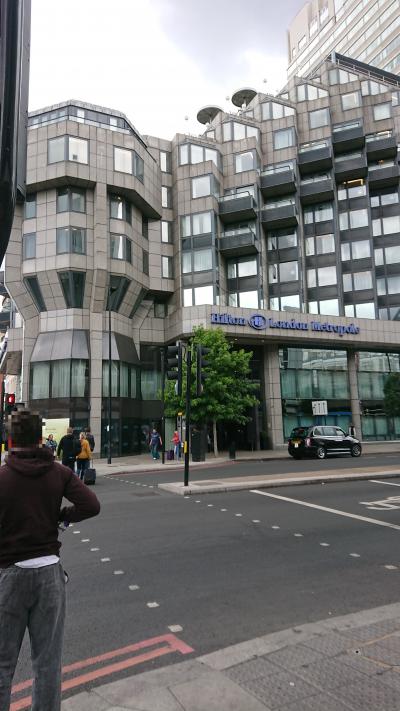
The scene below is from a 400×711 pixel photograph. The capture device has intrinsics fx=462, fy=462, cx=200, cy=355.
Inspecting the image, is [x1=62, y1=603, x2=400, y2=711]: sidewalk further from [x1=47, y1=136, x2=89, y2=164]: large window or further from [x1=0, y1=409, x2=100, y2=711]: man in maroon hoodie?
[x1=47, y1=136, x2=89, y2=164]: large window

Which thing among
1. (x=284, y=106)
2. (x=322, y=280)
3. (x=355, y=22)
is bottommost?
(x=322, y=280)

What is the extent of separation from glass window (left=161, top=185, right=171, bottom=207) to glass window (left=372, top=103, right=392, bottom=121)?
69.1 ft

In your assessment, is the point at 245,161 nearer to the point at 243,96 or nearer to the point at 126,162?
the point at 126,162

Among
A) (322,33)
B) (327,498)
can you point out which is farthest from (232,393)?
(322,33)

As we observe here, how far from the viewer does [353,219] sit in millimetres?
41375

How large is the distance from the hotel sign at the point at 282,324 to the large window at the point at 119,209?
32.8 feet

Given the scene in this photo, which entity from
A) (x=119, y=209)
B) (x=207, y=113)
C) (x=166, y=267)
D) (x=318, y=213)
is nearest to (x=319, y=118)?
(x=318, y=213)

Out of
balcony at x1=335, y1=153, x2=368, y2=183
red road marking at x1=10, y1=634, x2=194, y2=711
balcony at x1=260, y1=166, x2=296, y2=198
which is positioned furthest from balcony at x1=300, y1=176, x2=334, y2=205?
red road marking at x1=10, y1=634, x2=194, y2=711

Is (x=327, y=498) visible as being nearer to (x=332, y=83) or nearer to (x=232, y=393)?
(x=232, y=393)

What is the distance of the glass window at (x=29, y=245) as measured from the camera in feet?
106

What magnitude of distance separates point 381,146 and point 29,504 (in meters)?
47.0

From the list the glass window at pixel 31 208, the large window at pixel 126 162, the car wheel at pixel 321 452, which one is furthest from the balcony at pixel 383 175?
Answer: the glass window at pixel 31 208

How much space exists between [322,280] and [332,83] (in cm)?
1977

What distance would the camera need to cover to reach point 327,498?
1152cm
